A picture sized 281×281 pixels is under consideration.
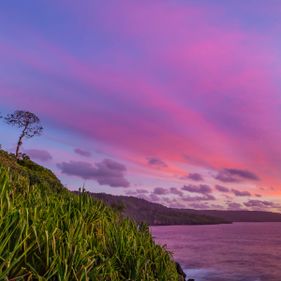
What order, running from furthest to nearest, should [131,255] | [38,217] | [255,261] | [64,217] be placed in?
[255,261] < [131,255] < [64,217] < [38,217]

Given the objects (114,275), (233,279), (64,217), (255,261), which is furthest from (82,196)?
(255,261)

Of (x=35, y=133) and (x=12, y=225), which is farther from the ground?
(x=35, y=133)

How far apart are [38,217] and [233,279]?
182 feet

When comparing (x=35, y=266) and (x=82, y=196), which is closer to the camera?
(x=35, y=266)

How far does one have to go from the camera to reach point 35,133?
72.4m

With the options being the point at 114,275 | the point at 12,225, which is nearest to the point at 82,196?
the point at 114,275

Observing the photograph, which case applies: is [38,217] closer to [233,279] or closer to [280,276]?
[233,279]

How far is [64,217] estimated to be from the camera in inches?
497

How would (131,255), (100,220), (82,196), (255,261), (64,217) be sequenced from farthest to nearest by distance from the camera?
(255,261), (82,196), (100,220), (131,255), (64,217)

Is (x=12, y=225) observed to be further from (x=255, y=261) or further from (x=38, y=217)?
(x=255, y=261)

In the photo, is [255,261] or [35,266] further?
[255,261]

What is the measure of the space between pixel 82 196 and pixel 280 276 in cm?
5416

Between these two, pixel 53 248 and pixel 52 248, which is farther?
pixel 52 248

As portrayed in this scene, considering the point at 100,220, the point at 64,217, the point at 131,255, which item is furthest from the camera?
the point at 100,220
